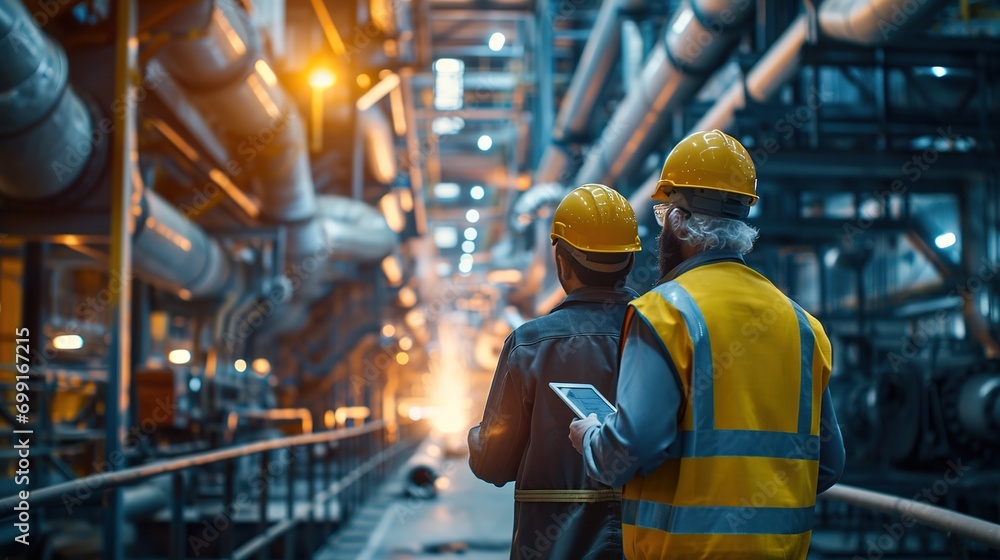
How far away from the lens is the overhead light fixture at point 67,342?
33.8ft

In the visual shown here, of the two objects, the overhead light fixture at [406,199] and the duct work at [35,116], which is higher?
the overhead light fixture at [406,199]

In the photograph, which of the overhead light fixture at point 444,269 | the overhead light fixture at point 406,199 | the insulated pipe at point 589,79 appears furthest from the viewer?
the overhead light fixture at point 444,269

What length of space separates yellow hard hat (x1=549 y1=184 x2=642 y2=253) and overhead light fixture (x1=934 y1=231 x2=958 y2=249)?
9880mm

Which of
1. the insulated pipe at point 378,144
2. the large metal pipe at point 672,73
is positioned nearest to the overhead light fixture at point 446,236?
the insulated pipe at point 378,144

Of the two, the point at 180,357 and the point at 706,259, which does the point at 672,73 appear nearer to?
the point at 180,357

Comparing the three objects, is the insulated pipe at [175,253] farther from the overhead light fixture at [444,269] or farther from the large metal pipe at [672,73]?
the overhead light fixture at [444,269]

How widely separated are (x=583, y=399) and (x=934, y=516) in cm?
119

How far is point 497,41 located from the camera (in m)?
23.8

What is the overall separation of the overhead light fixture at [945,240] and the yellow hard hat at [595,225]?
9880 millimetres

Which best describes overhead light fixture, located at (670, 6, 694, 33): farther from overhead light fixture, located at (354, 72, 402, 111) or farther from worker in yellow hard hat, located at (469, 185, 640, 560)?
worker in yellow hard hat, located at (469, 185, 640, 560)

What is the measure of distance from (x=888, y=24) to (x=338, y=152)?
352 inches

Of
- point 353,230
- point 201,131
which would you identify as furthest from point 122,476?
point 353,230

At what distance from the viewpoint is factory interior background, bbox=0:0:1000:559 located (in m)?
5.64

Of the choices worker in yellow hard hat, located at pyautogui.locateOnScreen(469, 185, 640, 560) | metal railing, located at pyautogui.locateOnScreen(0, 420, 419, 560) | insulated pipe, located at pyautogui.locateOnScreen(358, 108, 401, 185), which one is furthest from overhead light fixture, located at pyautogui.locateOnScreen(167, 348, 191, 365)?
worker in yellow hard hat, located at pyautogui.locateOnScreen(469, 185, 640, 560)
